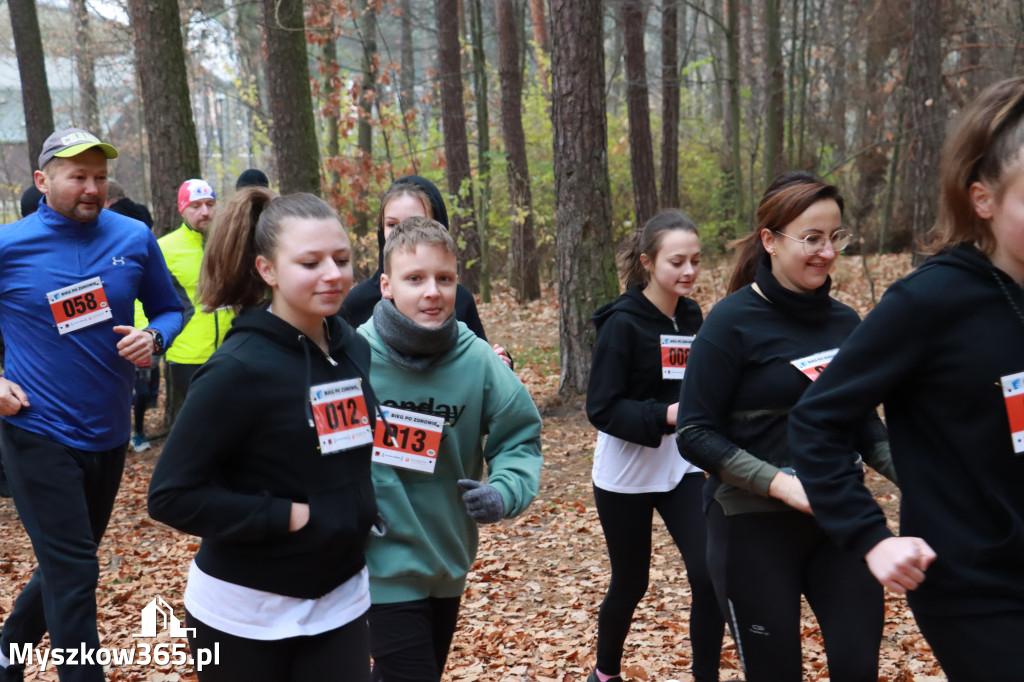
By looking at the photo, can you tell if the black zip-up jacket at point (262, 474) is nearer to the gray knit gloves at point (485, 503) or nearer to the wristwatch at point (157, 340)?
the gray knit gloves at point (485, 503)

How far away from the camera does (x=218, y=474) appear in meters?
2.76

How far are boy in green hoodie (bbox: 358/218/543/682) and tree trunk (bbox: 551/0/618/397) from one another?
6.37 metres

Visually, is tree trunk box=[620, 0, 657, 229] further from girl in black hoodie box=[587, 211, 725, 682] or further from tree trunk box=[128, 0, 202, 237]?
girl in black hoodie box=[587, 211, 725, 682]

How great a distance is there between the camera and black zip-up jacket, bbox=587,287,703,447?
432 cm

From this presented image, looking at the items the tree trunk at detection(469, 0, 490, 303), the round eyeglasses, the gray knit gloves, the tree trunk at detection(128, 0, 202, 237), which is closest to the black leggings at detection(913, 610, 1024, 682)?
the gray knit gloves

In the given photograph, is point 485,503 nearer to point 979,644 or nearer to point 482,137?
point 979,644

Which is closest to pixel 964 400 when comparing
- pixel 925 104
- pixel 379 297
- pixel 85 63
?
pixel 379 297

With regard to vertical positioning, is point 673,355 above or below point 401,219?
below

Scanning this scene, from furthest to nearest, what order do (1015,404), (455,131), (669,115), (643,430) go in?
1. (455,131)
2. (669,115)
3. (643,430)
4. (1015,404)

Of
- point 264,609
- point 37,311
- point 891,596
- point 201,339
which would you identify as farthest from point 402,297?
point 201,339

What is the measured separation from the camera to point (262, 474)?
2.78 meters

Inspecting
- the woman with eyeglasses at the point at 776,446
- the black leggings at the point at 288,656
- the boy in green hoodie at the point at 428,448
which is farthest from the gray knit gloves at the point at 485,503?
the woman with eyeglasses at the point at 776,446

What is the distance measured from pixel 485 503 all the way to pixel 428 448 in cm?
35

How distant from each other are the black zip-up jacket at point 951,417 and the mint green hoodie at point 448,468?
1308mm
